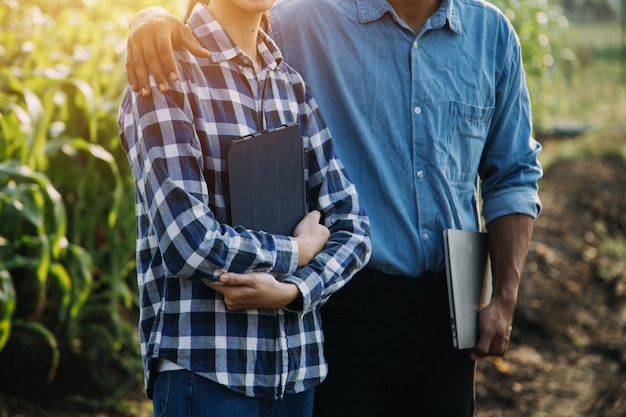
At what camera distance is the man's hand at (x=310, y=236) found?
60.5 inches

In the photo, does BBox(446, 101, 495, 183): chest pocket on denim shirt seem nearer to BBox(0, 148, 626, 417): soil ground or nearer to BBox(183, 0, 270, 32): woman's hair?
BBox(183, 0, 270, 32): woman's hair

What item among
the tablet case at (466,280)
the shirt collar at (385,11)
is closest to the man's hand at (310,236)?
the tablet case at (466,280)

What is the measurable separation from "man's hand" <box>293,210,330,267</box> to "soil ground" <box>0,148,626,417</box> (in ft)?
4.86

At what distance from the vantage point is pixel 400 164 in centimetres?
189

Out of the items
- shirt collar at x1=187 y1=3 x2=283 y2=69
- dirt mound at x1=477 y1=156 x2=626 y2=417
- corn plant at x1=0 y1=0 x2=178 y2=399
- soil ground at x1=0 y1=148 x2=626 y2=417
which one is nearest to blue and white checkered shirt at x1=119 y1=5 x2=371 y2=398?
shirt collar at x1=187 y1=3 x2=283 y2=69

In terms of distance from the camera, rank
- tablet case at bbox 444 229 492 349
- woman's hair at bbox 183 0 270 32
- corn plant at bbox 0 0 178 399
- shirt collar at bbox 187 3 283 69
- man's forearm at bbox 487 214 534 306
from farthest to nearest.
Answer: corn plant at bbox 0 0 178 399 → man's forearm at bbox 487 214 534 306 → tablet case at bbox 444 229 492 349 → woman's hair at bbox 183 0 270 32 → shirt collar at bbox 187 3 283 69

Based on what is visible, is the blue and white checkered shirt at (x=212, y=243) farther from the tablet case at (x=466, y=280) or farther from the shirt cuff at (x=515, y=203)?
the shirt cuff at (x=515, y=203)

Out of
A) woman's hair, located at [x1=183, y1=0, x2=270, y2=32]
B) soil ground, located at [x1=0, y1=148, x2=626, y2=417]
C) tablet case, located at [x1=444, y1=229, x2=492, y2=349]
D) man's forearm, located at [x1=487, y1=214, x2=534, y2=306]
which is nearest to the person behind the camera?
woman's hair, located at [x1=183, y1=0, x2=270, y2=32]

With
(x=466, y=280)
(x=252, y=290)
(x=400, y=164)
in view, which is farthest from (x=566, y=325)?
(x=252, y=290)

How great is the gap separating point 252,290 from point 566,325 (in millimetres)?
3176

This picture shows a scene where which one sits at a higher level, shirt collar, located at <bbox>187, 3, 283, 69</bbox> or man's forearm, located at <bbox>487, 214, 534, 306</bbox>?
shirt collar, located at <bbox>187, 3, 283, 69</bbox>

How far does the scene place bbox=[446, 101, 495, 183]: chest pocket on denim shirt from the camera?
192 cm

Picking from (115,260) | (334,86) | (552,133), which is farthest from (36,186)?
(552,133)

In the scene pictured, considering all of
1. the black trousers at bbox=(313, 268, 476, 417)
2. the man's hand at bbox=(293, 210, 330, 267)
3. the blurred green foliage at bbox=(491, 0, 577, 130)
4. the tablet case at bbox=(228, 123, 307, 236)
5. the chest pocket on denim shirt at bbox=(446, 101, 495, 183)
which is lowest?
the blurred green foliage at bbox=(491, 0, 577, 130)
